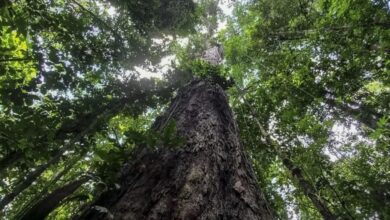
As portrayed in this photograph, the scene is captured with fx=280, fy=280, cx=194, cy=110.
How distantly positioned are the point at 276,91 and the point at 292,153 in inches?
69.7

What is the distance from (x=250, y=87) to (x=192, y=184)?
6.75 meters

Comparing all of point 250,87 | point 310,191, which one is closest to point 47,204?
point 310,191

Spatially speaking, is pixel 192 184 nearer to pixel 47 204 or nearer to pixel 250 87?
pixel 47 204

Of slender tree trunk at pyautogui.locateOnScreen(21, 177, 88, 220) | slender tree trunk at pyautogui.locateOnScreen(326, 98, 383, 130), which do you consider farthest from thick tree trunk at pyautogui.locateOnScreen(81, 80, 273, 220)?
slender tree trunk at pyautogui.locateOnScreen(326, 98, 383, 130)

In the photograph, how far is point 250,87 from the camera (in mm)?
8820

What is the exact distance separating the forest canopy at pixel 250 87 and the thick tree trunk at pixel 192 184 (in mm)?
600

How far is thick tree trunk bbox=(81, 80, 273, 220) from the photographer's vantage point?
2104 millimetres

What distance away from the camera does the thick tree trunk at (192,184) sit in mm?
2104

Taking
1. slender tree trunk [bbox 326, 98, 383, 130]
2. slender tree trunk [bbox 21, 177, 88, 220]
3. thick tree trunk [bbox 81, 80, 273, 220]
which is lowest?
slender tree trunk [bbox 21, 177, 88, 220]

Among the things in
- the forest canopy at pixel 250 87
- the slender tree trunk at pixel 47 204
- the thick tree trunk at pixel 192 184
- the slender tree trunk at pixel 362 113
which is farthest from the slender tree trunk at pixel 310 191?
the slender tree trunk at pixel 47 204

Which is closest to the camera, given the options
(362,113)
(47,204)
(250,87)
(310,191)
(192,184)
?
(47,204)

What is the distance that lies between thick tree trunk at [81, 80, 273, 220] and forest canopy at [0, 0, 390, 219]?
0.60 m

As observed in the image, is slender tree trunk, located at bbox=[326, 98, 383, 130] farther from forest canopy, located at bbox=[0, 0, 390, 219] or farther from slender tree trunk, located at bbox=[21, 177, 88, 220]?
slender tree trunk, located at bbox=[21, 177, 88, 220]

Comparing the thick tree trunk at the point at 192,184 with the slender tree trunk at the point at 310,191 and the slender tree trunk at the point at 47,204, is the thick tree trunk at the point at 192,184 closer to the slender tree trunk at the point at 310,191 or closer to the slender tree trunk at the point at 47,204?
the slender tree trunk at the point at 47,204
